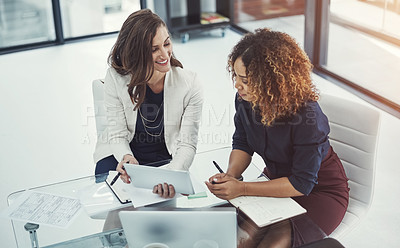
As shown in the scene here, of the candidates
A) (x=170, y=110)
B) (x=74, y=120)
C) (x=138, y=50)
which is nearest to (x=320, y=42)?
(x=74, y=120)

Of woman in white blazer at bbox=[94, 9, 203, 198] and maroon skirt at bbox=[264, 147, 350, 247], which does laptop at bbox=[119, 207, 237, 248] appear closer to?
maroon skirt at bbox=[264, 147, 350, 247]

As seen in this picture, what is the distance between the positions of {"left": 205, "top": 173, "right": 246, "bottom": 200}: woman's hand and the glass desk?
26 millimetres

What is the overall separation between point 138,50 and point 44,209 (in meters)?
0.81

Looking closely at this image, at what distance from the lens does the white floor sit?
9.91ft

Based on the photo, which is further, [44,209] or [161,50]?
[161,50]

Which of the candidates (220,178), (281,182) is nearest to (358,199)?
(281,182)

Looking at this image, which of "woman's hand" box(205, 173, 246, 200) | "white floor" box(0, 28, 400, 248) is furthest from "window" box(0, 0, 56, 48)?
"woman's hand" box(205, 173, 246, 200)

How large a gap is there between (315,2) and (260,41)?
2800mm

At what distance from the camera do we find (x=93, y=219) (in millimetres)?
1949

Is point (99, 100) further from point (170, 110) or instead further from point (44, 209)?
point (44, 209)

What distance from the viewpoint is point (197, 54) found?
5473 millimetres

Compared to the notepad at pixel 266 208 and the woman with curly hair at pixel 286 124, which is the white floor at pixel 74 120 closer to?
the woman with curly hair at pixel 286 124

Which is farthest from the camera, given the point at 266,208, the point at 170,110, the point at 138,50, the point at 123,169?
the point at 170,110

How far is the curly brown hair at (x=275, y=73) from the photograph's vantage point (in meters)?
1.97
